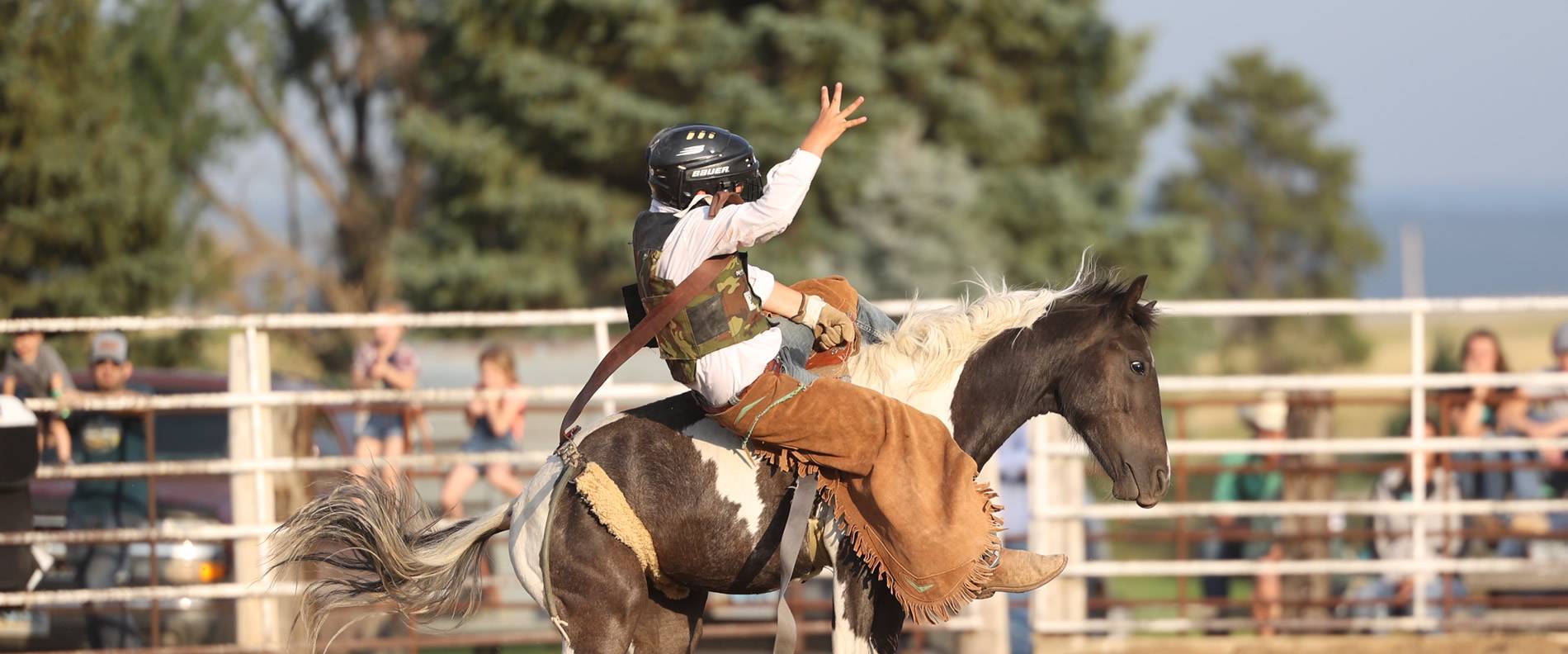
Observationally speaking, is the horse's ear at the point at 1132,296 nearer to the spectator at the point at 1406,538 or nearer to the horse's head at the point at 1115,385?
the horse's head at the point at 1115,385

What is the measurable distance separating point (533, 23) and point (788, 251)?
14.4 ft

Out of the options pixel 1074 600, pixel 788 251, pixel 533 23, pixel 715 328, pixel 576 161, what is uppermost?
pixel 533 23

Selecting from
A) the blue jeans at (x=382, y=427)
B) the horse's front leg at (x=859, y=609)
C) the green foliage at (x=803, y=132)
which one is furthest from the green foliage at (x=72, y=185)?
the horse's front leg at (x=859, y=609)

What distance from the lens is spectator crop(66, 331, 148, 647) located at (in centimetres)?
781

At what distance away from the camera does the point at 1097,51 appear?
66.7 feet

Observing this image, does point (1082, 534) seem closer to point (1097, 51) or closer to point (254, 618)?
point (254, 618)

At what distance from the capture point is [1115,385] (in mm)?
4297

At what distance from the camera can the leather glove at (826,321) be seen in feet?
13.9

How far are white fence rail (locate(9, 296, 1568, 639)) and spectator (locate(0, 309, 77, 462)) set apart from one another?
0.30 metres

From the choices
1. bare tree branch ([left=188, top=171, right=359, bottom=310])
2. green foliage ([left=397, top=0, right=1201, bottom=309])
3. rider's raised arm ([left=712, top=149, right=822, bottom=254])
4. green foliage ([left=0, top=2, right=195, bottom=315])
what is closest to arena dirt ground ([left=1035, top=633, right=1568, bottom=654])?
rider's raised arm ([left=712, top=149, right=822, bottom=254])

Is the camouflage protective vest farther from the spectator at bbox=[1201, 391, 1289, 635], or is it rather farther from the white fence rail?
the spectator at bbox=[1201, 391, 1289, 635]

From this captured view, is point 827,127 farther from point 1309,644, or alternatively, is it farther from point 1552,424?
point 1552,424

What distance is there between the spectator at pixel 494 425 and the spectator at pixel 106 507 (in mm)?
1620

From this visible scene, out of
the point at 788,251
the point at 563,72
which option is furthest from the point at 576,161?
the point at 788,251
